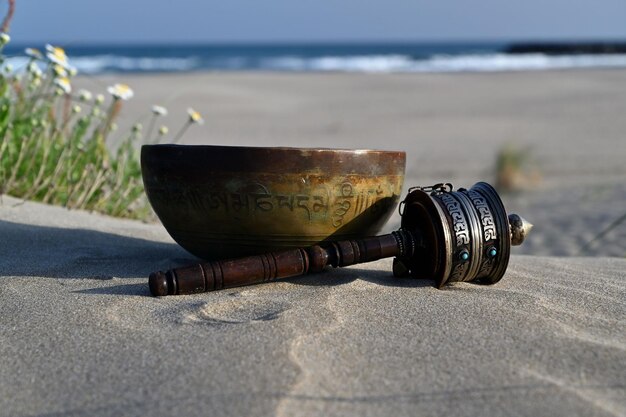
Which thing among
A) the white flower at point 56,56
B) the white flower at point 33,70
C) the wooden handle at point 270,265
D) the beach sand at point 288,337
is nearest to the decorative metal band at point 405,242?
the wooden handle at point 270,265

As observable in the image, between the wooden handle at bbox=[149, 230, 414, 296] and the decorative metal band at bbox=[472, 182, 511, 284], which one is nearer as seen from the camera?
the wooden handle at bbox=[149, 230, 414, 296]

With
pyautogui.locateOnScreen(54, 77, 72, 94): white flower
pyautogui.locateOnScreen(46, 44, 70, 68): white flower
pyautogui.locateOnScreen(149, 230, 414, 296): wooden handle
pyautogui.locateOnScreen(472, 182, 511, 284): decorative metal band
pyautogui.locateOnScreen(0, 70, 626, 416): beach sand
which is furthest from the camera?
pyautogui.locateOnScreen(54, 77, 72, 94): white flower

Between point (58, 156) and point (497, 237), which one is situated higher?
point (497, 237)

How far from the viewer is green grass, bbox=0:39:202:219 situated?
3611 mm

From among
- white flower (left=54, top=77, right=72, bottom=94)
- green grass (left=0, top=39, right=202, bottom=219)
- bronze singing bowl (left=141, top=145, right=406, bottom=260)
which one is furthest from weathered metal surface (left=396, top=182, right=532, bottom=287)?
white flower (left=54, top=77, right=72, bottom=94)

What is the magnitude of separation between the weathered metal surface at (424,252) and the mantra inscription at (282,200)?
10 centimetres

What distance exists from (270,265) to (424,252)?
475mm

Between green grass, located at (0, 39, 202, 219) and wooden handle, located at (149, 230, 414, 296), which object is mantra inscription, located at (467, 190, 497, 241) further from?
green grass, located at (0, 39, 202, 219)

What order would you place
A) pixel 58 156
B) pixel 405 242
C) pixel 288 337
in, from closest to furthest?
pixel 288 337
pixel 405 242
pixel 58 156

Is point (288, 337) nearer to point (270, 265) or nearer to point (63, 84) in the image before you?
point (270, 265)

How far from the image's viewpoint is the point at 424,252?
235 centimetres

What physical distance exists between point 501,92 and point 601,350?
63.8 feet

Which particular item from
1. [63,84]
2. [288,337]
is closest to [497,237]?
[288,337]

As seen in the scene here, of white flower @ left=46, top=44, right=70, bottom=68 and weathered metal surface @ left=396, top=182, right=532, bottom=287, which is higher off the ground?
white flower @ left=46, top=44, right=70, bottom=68
